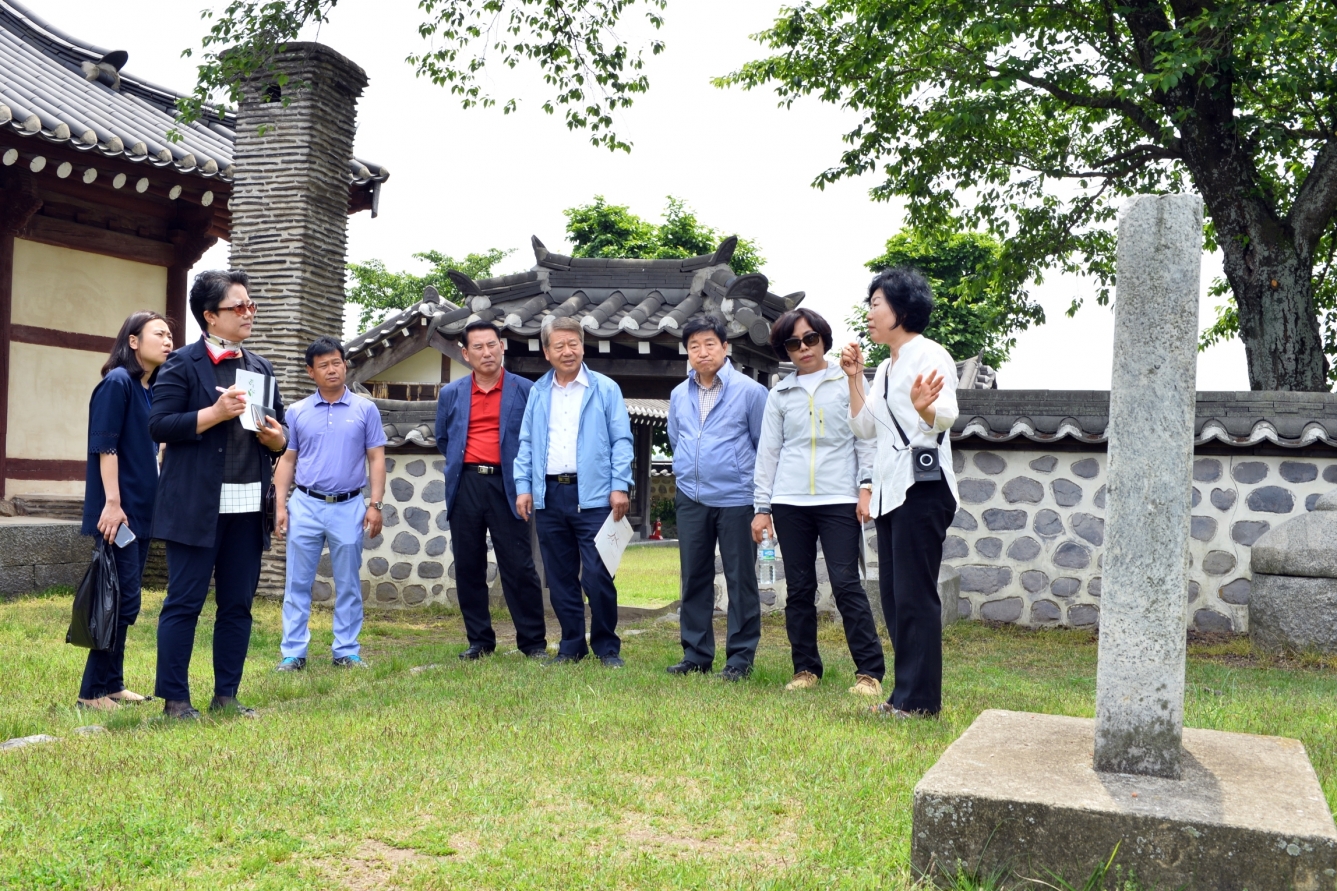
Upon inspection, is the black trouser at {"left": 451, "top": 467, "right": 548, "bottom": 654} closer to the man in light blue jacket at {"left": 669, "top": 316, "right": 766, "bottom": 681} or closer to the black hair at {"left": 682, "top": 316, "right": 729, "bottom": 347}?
the man in light blue jacket at {"left": 669, "top": 316, "right": 766, "bottom": 681}

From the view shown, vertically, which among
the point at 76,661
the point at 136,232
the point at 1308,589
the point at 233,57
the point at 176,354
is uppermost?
the point at 233,57

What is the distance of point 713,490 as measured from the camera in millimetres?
5832

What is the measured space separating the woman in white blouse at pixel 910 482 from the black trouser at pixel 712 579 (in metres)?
1.29

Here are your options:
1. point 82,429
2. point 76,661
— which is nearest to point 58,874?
point 76,661

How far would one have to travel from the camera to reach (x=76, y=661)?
607 cm

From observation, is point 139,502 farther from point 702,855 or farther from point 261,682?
point 702,855

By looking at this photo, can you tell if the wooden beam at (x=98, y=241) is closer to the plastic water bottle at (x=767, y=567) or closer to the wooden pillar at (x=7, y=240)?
the wooden pillar at (x=7, y=240)

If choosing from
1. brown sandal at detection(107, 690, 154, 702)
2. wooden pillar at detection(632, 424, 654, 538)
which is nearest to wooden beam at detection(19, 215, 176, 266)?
brown sandal at detection(107, 690, 154, 702)

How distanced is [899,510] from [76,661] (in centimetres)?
466

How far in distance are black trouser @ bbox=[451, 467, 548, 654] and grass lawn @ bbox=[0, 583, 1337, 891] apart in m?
0.70

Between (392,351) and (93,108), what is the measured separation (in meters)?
9.49

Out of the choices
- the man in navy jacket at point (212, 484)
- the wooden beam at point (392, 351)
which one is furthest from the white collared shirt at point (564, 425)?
the wooden beam at point (392, 351)

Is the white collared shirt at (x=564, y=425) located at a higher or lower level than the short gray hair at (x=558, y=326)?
lower

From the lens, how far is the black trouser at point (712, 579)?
575 centimetres
